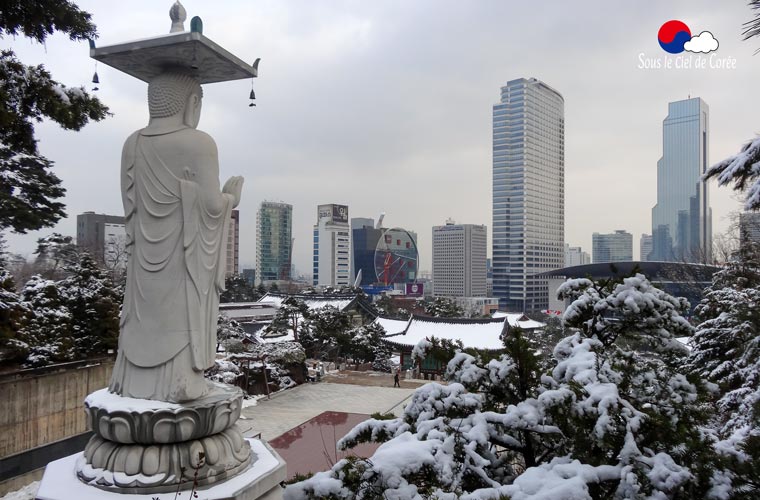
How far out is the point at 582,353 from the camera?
2570mm

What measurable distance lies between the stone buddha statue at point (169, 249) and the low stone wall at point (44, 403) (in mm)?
3686

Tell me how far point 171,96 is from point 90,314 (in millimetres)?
7609

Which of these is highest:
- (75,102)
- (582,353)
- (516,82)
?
(516,82)

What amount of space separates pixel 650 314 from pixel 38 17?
6.30 metres

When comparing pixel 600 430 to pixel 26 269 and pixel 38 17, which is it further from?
pixel 26 269

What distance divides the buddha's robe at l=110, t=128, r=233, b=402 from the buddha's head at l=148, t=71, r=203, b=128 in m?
0.23

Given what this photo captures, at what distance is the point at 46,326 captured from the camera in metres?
9.43

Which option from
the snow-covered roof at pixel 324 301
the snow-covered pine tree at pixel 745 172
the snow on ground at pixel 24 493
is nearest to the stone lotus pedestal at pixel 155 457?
the snow on ground at pixel 24 493

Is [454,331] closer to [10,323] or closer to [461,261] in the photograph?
[10,323]

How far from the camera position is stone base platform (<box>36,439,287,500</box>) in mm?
3854

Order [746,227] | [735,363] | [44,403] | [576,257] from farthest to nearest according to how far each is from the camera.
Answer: [576,257], [746,227], [44,403], [735,363]

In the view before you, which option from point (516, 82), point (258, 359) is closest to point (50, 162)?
point (258, 359)

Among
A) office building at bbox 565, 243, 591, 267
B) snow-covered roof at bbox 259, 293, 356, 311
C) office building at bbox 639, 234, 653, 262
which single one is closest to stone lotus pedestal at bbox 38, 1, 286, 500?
snow-covered roof at bbox 259, 293, 356, 311

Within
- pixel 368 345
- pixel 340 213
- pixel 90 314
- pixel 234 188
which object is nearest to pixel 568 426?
pixel 234 188
